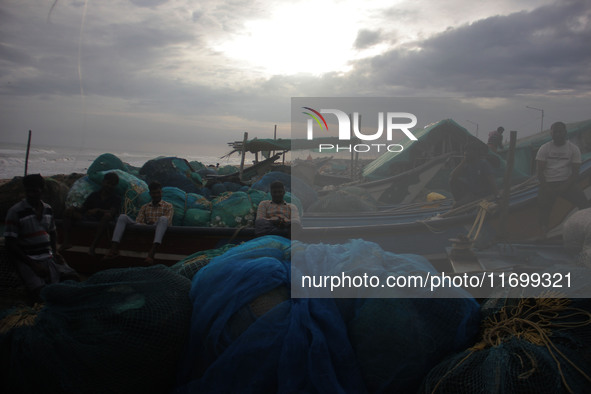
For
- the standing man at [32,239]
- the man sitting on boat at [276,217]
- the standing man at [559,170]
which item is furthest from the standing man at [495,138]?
the standing man at [32,239]

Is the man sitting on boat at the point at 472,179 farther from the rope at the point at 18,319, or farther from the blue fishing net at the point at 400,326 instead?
the rope at the point at 18,319

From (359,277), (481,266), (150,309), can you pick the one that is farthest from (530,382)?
(481,266)

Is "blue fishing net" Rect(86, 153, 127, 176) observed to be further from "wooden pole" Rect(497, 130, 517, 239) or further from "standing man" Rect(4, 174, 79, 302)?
"wooden pole" Rect(497, 130, 517, 239)

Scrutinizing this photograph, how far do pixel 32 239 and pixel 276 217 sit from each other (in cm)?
258

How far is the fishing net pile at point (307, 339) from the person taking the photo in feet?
6.37

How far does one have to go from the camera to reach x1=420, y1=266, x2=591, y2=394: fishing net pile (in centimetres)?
170

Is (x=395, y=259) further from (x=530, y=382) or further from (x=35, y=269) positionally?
(x=35, y=269)

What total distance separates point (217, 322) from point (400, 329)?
0.96 meters

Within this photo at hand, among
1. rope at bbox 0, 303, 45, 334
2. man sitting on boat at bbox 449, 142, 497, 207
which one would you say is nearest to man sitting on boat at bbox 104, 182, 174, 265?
rope at bbox 0, 303, 45, 334

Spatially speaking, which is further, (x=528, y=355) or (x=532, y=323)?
(x=532, y=323)

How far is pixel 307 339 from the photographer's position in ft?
6.48

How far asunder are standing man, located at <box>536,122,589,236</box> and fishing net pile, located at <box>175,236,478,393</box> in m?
3.33

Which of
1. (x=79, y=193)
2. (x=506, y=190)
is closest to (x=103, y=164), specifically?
(x=79, y=193)

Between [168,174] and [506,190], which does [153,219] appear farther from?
[506,190]
